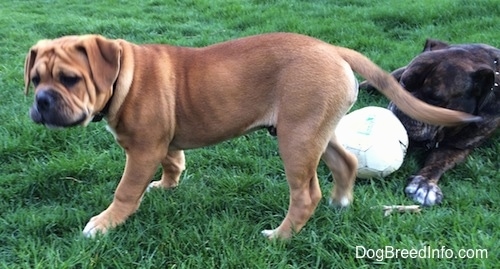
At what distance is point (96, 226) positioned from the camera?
3.33m

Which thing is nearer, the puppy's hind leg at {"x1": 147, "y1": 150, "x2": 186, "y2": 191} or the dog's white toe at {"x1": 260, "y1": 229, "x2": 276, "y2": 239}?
the dog's white toe at {"x1": 260, "y1": 229, "x2": 276, "y2": 239}

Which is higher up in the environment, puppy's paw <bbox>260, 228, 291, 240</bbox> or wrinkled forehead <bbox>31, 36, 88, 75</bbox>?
wrinkled forehead <bbox>31, 36, 88, 75</bbox>

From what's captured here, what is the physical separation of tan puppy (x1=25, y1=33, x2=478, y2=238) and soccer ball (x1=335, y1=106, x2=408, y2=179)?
324mm

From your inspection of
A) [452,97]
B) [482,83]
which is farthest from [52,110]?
[482,83]

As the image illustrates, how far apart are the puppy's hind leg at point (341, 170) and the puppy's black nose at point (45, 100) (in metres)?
1.64

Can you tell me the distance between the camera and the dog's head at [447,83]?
4469mm

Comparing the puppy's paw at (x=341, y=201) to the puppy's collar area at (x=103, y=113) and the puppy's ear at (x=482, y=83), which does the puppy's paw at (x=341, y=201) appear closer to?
the puppy's collar area at (x=103, y=113)

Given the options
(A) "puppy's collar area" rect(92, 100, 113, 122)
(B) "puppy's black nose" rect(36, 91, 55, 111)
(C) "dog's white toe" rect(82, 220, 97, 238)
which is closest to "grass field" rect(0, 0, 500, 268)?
(C) "dog's white toe" rect(82, 220, 97, 238)

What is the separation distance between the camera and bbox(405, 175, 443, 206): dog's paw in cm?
378

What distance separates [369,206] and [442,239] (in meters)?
0.52

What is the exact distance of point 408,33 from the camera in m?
7.58

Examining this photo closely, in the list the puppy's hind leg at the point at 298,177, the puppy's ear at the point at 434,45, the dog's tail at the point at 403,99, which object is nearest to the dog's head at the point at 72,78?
the puppy's hind leg at the point at 298,177

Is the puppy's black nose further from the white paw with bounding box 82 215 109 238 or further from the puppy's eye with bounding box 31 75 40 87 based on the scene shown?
the white paw with bounding box 82 215 109 238

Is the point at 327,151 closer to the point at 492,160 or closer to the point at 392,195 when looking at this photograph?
the point at 392,195
